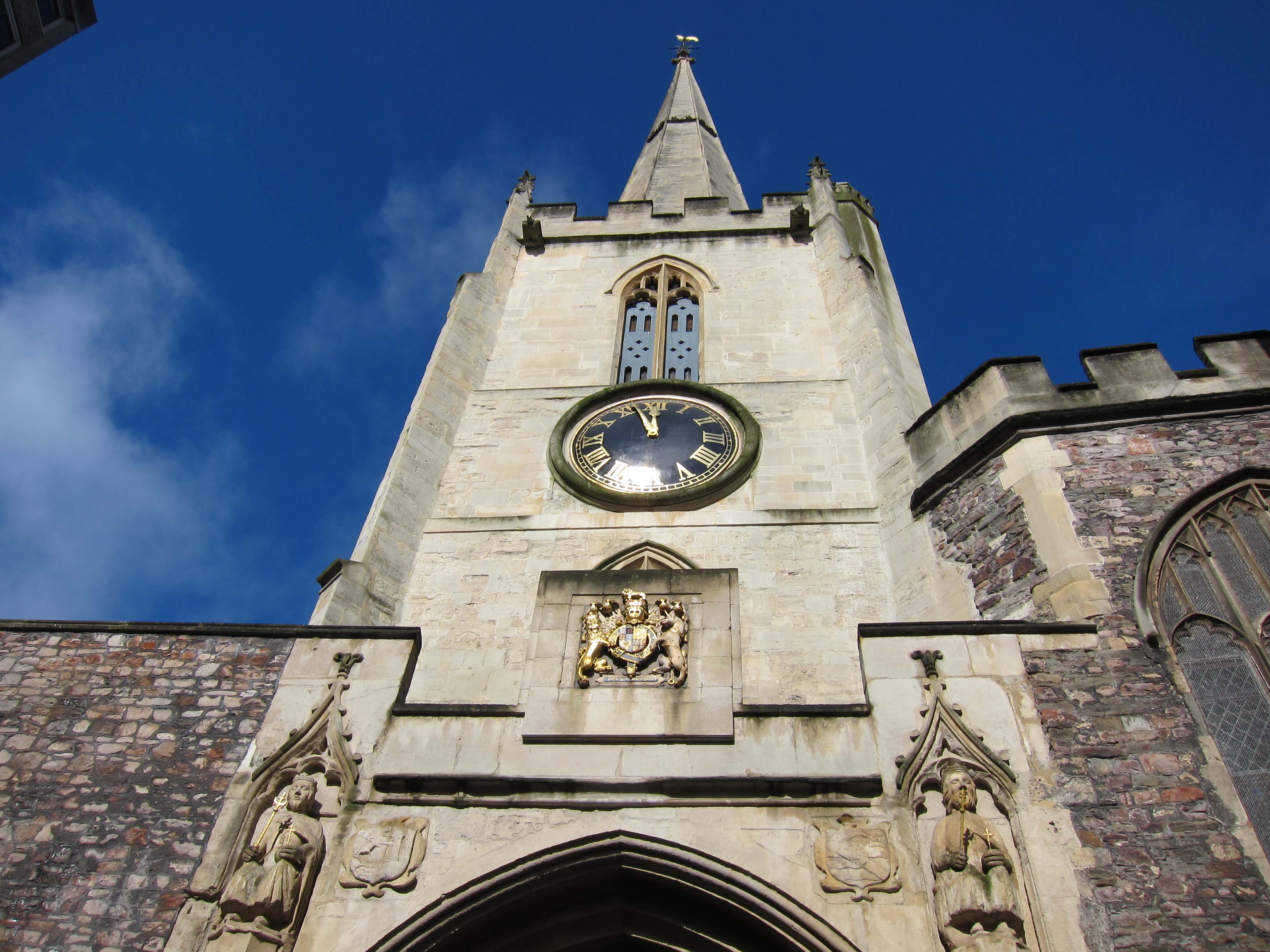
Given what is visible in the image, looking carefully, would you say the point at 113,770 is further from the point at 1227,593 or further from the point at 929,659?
the point at 1227,593

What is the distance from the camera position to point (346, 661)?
780 cm

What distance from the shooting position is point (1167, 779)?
646 centimetres

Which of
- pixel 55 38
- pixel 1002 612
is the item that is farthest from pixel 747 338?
pixel 55 38

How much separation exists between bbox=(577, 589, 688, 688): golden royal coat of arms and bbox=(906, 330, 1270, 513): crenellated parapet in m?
3.50

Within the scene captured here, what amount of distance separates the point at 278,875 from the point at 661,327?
1036 cm

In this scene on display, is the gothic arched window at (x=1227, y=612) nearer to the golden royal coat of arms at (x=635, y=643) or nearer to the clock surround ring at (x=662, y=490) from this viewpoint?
the golden royal coat of arms at (x=635, y=643)

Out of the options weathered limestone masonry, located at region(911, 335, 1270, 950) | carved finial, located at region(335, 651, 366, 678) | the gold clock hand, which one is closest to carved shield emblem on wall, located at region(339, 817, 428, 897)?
carved finial, located at region(335, 651, 366, 678)

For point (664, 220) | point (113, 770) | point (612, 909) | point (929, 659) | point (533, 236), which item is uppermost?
point (664, 220)

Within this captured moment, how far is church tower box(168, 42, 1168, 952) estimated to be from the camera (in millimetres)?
6289

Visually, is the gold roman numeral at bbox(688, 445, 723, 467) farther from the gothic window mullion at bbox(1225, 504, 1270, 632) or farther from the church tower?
the gothic window mullion at bbox(1225, 504, 1270, 632)

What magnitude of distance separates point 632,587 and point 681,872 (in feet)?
7.40

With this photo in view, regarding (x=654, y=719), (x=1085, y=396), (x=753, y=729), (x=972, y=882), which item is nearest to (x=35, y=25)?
(x=654, y=719)

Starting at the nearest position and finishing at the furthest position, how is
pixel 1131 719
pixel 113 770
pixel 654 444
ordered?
pixel 1131 719, pixel 113 770, pixel 654 444

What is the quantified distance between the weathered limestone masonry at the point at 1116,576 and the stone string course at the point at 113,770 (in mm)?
5315
